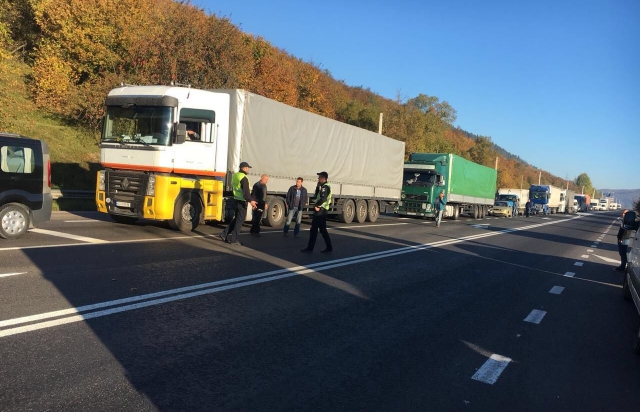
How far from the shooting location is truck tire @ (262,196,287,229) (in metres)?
15.0

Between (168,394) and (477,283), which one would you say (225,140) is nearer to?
(477,283)

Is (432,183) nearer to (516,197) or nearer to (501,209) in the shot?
(501,209)

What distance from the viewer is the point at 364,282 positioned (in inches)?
320

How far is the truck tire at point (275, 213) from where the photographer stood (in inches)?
589

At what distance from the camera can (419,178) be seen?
26.9 metres

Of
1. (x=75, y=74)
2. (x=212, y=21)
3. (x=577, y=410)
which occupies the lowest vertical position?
(x=577, y=410)

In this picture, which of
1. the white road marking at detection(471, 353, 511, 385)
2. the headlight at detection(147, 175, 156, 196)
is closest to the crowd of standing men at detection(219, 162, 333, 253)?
the headlight at detection(147, 175, 156, 196)

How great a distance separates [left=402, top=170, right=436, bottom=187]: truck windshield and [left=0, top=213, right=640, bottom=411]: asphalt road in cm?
1675

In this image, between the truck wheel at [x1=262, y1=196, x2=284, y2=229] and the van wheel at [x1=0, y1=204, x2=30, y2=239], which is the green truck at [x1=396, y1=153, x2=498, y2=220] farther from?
the van wheel at [x1=0, y1=204, x2=30, y2=239]

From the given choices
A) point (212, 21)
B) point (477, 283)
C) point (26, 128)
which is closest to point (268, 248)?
point (477, 283)

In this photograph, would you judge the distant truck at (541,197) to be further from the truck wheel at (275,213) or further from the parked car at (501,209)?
the truck wheel at (275,213)

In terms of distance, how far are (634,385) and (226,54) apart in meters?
Answer: 25.0

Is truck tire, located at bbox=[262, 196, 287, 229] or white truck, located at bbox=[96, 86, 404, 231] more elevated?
white truck, located at bbox=[96, 86, 404, 231]

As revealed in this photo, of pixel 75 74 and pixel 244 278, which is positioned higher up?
pixel 75 74
